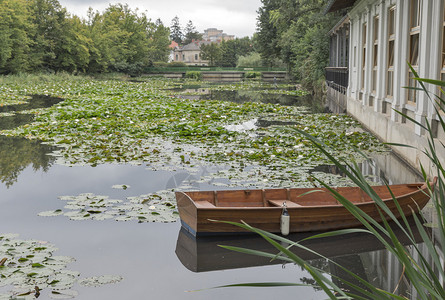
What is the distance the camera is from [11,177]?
10.2 meters

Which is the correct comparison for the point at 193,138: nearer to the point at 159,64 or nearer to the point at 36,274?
the point at 36,274

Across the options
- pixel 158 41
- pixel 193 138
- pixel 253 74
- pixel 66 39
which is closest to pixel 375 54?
pixel 193 138

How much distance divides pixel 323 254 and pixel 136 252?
2.07 meters

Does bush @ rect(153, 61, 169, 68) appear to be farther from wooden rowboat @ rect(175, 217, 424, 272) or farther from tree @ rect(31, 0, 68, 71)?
wooden rowboat @ rect(175, 217, 424, 272)

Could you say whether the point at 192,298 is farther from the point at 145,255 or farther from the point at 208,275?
the point at 145,255

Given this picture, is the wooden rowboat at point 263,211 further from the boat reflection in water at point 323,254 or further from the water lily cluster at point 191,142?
the water lily cluster at point 191,142

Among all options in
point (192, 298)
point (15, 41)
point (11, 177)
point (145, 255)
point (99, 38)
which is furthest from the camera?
point (99, 38)

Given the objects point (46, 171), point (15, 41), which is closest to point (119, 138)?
point (46, 171)

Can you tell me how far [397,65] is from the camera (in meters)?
11.9

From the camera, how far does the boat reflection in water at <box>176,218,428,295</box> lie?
5.44 meters

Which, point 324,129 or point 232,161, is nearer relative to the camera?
point 232,161

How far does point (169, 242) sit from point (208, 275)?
104 cm

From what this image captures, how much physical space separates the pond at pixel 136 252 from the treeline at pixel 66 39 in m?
37.8

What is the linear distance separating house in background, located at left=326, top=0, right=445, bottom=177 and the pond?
1.29m
